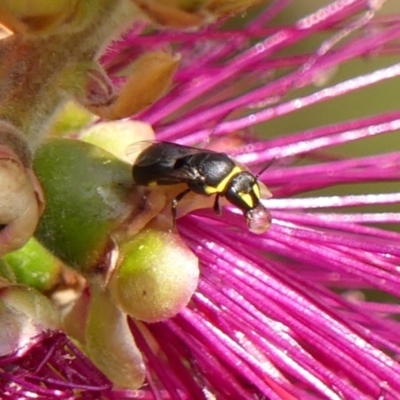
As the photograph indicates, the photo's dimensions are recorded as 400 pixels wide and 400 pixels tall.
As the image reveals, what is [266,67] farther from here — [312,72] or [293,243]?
[293,243]

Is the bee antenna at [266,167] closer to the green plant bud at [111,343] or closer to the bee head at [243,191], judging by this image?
the bee head at [243,191]

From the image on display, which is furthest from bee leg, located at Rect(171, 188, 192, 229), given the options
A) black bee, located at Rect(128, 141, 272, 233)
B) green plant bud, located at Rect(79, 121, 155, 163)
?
green plant bud, located at Rect(79, 121, 155, 163)

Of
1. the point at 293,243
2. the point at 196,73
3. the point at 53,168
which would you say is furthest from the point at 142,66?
the point at 196,73

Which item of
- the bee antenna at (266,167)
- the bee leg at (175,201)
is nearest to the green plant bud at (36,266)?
Answer: the bee leg at (175,201)

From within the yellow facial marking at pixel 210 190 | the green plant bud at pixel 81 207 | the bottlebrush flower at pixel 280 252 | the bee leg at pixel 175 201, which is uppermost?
the green plant bud at pixel 81 207

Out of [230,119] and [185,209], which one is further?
[230,119]

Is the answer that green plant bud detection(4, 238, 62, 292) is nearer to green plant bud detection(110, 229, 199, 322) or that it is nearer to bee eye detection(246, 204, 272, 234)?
green plant bud detection(110, 229, 199, 322)
